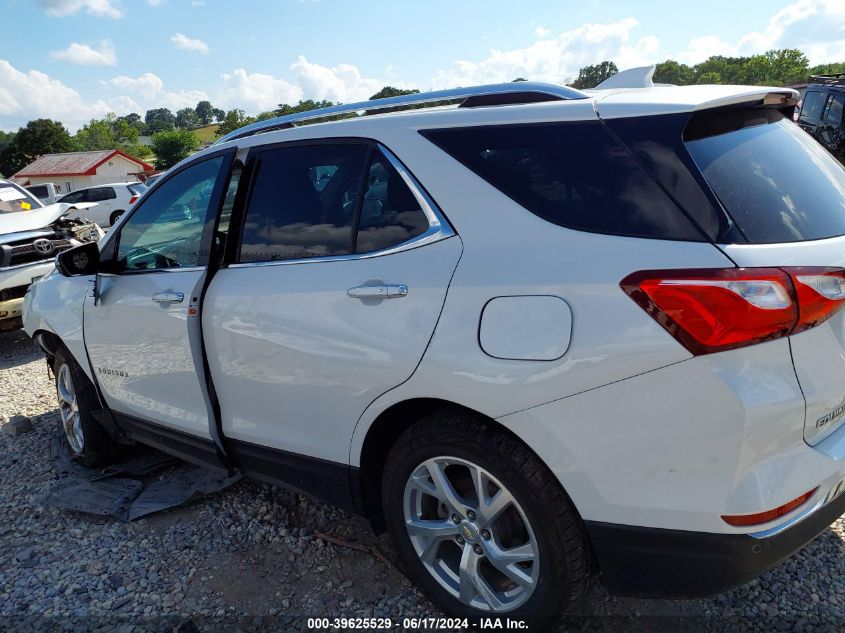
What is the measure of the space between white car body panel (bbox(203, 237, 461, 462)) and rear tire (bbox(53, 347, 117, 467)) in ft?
4.66

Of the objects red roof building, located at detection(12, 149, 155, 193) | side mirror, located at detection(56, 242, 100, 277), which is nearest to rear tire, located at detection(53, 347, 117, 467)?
side mirror, located at detection(56, 242, 100, 277)

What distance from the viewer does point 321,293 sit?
2.37 metres

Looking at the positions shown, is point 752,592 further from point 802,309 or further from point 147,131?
point 147,131

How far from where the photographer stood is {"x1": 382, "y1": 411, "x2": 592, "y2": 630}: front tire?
77.2 inches

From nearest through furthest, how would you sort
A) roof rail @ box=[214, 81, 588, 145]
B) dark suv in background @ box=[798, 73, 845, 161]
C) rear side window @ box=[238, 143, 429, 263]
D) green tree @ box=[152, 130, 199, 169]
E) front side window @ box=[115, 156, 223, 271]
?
roof rail @ box=[214, 81, 588, 145], rear side window @ box=[238, 143, 429, 263], front side window @ box=[115, 156, 223, 271], dark suv in background @ box=[798, 73, 845, 161], green tree @ box=[152, 130, 199, 169]

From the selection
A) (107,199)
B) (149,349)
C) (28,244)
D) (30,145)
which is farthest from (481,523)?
(30,145)

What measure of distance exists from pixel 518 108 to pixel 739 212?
2.52 feet

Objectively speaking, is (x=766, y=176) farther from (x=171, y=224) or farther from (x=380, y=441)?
(x=171, y=224)

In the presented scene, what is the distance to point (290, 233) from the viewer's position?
2.65 metres

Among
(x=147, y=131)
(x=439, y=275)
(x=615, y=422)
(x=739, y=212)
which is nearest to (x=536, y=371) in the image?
(x=615, y=422)

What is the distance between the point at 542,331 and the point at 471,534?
82cm

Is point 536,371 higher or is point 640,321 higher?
point 640,321

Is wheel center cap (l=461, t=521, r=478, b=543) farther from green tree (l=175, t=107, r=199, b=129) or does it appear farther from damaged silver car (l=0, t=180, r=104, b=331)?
green tree (l=175, t=107, r=199, b=129)

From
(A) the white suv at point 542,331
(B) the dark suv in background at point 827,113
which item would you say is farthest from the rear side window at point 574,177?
(B) the dark suv in background at point 827,113
